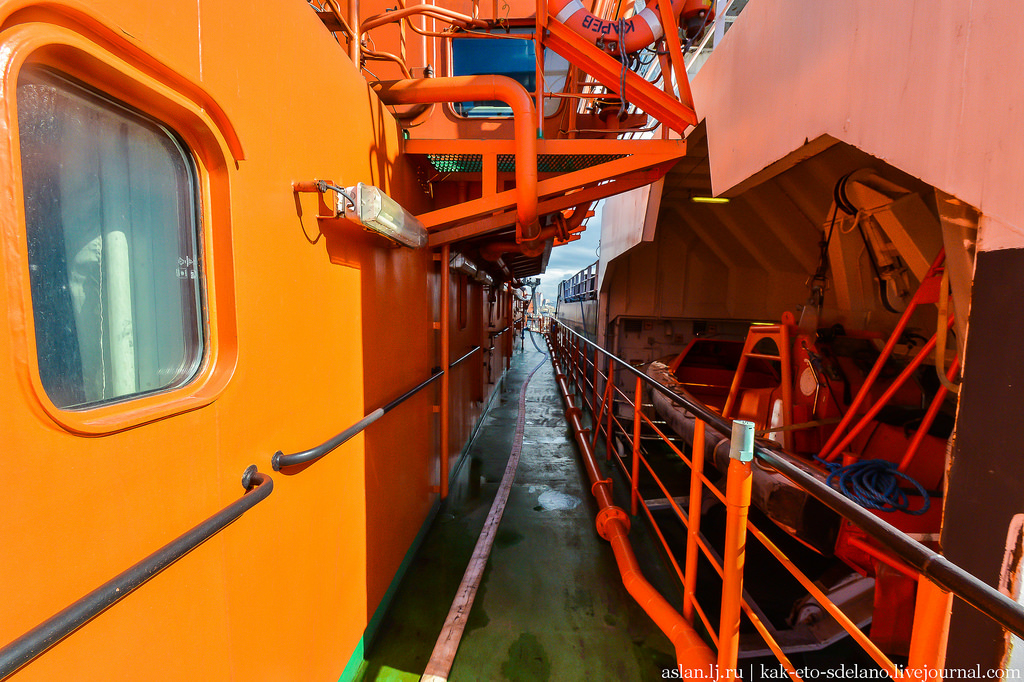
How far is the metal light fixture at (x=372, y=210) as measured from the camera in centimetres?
171

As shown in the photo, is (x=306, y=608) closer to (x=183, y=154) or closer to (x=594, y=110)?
(x=183, y=154)

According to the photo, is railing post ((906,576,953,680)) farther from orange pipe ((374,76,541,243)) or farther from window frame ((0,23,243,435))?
orange pipe ((374,76,541,243))

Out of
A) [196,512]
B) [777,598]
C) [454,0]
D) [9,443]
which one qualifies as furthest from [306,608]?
[454,0]

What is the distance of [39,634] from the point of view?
0.73 meters

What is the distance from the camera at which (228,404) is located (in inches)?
48.0

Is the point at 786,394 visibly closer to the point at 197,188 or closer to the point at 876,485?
the point at 876,485

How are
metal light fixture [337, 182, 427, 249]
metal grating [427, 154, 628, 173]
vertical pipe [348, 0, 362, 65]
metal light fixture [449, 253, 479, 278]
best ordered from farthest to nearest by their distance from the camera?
metal light fixture [449, 253, 479, 278]
metal grating [427, 154, 628, 173]
vertical pipe [348, 0, 362, 65]
metal light fixture [337, 182, 427, 249]

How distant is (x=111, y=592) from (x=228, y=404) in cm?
49

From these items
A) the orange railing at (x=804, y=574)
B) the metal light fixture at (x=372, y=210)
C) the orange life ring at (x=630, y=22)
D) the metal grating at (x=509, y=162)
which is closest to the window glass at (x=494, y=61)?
the metal grating at (x=509, y=162)

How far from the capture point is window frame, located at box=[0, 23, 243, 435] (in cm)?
73

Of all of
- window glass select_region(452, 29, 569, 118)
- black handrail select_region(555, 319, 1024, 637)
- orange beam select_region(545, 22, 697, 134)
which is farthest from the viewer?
window glass select_region(452, 29, 569, 118)

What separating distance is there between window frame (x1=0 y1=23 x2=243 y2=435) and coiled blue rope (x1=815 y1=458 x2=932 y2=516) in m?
2.76

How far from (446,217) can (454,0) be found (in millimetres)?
2021

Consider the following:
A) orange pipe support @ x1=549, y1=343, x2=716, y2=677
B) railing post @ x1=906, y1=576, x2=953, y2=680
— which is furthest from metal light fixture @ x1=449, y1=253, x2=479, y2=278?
railing post @ x1=906, y1=576, x2=953, y2=680
